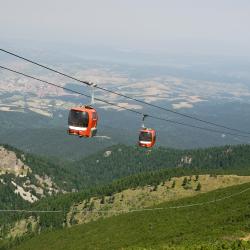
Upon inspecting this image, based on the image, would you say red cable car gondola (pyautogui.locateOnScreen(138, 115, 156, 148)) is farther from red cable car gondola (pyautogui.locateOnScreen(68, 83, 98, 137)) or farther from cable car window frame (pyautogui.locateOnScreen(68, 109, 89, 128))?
cable car window frame (pyautogui.locateOnScreen(68, 109, 89, 128))

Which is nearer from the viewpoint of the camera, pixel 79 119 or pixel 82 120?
pixel 82 120

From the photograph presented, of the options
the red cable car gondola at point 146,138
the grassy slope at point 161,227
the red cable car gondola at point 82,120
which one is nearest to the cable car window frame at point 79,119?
the red cable car gondola at point 82,120

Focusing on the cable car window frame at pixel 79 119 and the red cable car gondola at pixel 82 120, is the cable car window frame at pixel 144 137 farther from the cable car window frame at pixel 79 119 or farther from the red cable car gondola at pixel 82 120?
the cable car window frame at pixel 79 119

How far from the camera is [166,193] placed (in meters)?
197

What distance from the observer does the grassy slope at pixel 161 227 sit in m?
86.3

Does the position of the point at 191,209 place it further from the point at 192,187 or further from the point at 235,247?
the point at 235,247

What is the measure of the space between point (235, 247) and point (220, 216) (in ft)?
174

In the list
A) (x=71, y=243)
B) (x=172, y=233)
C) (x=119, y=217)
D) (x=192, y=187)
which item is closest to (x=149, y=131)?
(x=172, y=233)

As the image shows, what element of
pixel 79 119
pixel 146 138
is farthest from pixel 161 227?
pixel 79 119

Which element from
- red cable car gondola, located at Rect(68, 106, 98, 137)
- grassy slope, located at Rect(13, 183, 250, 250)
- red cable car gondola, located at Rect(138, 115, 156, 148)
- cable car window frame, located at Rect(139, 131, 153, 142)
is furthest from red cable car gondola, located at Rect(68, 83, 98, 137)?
grassy slope, located at Rect(13, 183, 250, 250)

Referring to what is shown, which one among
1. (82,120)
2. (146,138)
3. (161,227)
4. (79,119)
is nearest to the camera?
(82,120)

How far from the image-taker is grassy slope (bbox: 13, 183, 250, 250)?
283ft

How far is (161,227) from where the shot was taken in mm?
114812

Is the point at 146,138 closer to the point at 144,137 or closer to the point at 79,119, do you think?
the point at 144,137
